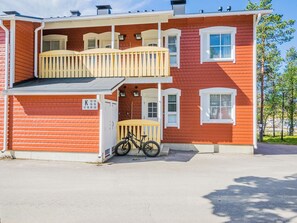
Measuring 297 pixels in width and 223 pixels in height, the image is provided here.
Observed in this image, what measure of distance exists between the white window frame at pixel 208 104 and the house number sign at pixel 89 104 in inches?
219

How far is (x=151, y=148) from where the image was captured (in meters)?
11.1

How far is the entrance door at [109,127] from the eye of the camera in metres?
10.2

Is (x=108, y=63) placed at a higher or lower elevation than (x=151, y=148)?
higher

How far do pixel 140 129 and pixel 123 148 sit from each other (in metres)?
1.22

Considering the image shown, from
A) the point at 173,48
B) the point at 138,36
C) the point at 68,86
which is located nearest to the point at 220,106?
the point at 173,48

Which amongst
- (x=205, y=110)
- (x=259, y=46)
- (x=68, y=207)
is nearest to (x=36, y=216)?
(x=68, y=207)

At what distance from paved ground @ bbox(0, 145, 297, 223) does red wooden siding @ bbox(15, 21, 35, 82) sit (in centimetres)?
407

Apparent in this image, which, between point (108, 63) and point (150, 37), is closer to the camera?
point (108, 63)

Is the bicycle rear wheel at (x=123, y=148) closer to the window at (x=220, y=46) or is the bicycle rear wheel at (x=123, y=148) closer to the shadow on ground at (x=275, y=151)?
the window at (x=220, y=46)

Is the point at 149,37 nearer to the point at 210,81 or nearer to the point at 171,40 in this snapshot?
the point at 171,40

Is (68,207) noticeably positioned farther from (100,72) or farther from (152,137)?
(100,72)

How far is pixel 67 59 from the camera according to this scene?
12203 millimetres

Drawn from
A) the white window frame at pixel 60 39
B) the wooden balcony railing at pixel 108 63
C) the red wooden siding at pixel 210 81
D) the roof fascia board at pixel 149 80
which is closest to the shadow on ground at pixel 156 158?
the red wooden siding at pixel 210 81

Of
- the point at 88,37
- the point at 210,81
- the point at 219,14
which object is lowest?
the point at 210,81
